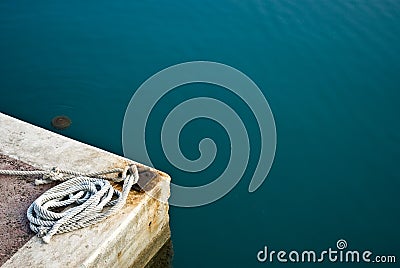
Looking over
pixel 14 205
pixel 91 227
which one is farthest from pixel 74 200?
pixel 14 205

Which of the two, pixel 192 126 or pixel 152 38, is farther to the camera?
pixel 152 38

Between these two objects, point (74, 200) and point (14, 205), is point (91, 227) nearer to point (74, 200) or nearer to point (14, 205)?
point (74, 200)

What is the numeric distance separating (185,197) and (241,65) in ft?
6.26

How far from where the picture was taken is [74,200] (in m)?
3.38

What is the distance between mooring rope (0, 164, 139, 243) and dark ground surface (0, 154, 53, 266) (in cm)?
5

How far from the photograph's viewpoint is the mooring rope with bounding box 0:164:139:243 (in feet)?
10.5

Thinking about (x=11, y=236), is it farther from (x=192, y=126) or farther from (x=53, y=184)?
(x=192, y=126)

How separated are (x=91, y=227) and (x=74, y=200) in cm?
23

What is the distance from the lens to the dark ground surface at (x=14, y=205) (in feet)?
10.4

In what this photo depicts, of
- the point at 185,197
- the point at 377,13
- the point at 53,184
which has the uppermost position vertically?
the point at 377,13

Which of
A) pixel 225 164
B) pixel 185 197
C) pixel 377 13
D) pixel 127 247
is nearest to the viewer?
pixel 127 247

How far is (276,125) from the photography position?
5.13m

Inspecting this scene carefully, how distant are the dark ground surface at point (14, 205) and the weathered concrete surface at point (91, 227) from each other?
51 mm

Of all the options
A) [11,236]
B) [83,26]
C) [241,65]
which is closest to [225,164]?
[241,65]
